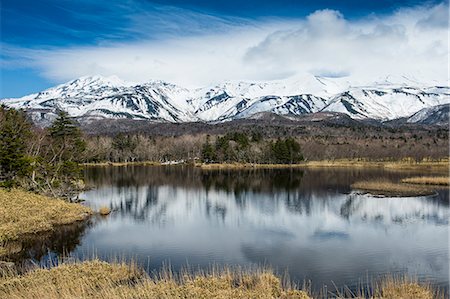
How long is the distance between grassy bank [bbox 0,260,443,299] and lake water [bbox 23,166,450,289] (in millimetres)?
2761

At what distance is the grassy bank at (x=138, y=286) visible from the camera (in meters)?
14.5

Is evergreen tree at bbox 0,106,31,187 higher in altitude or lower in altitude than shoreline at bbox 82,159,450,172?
higher

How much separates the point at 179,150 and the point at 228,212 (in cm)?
10359

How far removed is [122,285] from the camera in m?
16.4

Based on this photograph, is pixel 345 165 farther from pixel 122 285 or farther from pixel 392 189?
pixel 122 285

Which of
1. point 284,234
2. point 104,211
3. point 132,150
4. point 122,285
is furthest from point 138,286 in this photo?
point 132,150

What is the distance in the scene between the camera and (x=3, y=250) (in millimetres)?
23656

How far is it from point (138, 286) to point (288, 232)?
17.4 meters

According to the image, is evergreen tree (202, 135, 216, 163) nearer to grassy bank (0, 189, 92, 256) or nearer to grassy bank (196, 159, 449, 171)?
grassy bank (196, 159, 449, 171)

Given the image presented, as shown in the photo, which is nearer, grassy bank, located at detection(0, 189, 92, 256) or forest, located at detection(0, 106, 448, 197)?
grassy bank, located at detection(0, 189, 92, 256)

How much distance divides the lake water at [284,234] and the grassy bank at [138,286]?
109 inches

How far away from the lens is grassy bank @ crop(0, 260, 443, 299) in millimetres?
14484

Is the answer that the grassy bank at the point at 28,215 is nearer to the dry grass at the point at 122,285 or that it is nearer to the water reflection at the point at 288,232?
the water reflection at the point at 288,232

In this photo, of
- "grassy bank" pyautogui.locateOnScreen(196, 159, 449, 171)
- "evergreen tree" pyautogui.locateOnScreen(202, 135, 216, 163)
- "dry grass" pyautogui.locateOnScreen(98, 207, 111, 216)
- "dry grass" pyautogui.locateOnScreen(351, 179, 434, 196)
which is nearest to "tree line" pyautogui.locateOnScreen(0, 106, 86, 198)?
"dry grass" pyautogui.locateOnScreen(98, 207, 111, 216)
